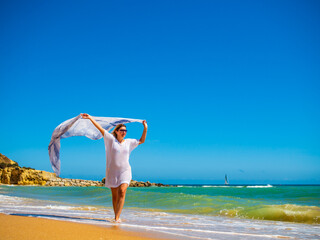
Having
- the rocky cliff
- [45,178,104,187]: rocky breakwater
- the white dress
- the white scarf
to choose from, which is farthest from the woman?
[45,178,104,187]: rocky breakwater

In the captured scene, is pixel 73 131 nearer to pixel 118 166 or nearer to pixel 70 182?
pixel 118 166

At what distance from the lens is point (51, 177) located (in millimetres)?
44250

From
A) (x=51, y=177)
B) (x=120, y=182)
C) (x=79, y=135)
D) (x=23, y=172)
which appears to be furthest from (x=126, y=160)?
(x=51, y=177)

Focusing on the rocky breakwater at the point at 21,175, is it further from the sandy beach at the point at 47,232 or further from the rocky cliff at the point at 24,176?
the sandy beach at the point at 47,232

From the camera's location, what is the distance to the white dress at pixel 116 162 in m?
5.92

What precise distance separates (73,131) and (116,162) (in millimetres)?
1715

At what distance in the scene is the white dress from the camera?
5922 millimetres

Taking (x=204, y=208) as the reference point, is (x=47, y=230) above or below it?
above

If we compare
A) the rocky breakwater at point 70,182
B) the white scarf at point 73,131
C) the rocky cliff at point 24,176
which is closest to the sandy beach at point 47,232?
the white scarf at point 73,131

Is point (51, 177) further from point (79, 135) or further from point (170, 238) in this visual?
point (170, 238)

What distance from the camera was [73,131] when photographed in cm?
705

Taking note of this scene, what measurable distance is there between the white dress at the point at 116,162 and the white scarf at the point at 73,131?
0.89 metres

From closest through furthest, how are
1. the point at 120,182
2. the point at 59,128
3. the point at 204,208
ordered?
the point at 120,182 < the point at 59,128 < the point at 204,208

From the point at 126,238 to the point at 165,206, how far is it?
8.95 meters
